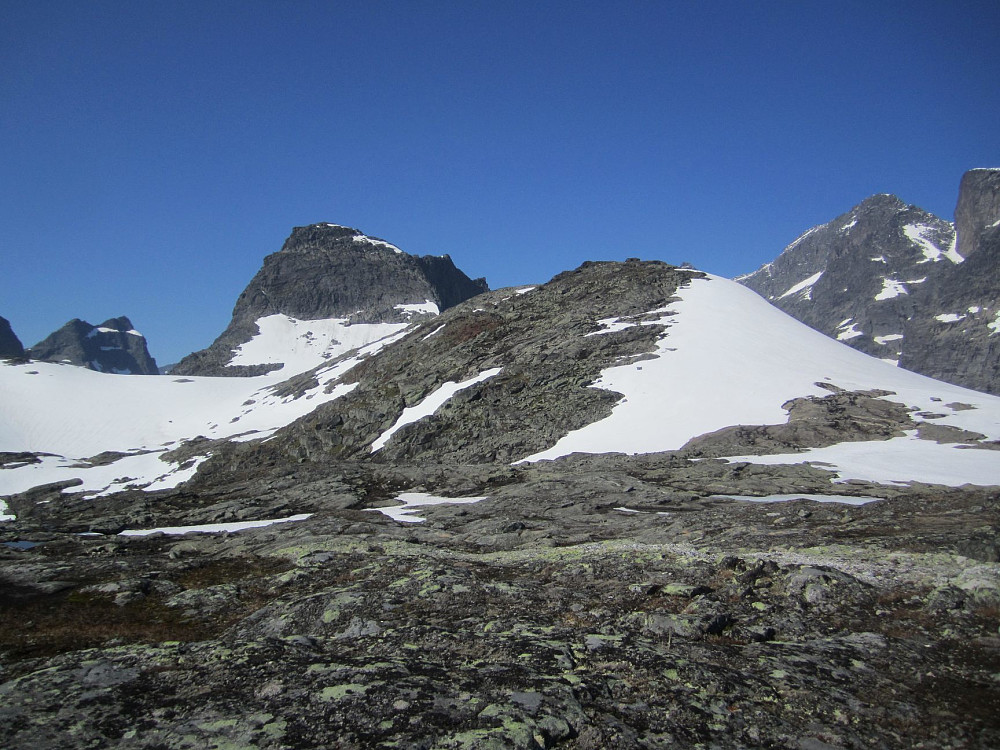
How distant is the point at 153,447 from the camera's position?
87.5 m

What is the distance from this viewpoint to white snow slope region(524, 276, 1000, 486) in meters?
31.2

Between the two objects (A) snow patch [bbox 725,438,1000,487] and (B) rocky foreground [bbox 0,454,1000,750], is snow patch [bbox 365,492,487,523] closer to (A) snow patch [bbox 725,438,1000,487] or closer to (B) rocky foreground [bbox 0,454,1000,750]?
(B) rocky foreground [bbox 0,454,1000,750]

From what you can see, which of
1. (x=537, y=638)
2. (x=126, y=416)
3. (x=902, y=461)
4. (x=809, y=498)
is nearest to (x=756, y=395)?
(x=902, y=461)

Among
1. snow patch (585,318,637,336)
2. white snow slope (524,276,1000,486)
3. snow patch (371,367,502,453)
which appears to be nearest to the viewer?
white snow slope (524,276,1000,486)

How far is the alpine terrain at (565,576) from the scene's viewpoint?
729 centimetres

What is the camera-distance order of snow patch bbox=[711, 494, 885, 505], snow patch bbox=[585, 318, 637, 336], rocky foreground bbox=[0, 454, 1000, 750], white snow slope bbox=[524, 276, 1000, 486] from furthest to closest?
snow patch bbox=[585, 318, 637, 336], white snow slope bbox=[524, 276, 1000, 486], snow patch bbox=[711, 494, 885, 505], rocky foreground bbox=[0, 454, 1000, 750]

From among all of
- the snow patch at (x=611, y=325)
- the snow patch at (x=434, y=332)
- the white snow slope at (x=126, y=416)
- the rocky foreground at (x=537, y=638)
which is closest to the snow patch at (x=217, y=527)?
the rocky foreground at (x=537, y=638)

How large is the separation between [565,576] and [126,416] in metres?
117

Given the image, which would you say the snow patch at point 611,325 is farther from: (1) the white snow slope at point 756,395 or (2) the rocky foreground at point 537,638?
(2) the rocky foreground at point 537,638

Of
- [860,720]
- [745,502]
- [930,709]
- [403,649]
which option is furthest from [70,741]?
[745,502]

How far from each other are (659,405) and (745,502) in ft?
67.9

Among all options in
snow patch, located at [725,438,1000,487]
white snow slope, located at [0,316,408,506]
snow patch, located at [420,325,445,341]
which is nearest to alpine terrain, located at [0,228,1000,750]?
snow patch, located at [725,438,1000,487]

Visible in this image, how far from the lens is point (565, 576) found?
14.4 meters

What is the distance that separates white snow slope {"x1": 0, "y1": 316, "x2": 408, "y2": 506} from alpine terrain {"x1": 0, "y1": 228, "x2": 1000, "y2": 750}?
12712 mm
